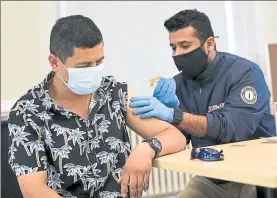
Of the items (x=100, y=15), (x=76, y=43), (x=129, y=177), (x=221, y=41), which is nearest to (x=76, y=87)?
(x=76, y=43)

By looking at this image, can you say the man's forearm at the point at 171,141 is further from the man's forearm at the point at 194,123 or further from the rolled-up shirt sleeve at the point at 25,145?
the rolled-up shirt sleeve at the point at 25,145

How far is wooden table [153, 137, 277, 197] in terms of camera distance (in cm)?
100

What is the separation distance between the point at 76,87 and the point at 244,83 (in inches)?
A: 28.9

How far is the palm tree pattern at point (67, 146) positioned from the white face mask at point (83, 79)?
0.07m

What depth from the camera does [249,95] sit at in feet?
5.85

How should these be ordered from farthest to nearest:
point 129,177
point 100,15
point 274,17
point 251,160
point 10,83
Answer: point 274,17
point 100,15
point 10,83
point 129,177
point 251,160

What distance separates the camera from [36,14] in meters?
2.74

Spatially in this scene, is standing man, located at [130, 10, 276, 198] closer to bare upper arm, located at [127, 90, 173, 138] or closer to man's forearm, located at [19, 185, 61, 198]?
bare upper arm, located at [127, 90, 173, 138]

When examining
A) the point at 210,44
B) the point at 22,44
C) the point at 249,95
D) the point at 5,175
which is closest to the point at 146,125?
the point at 249,95

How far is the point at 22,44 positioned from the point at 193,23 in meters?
1.22

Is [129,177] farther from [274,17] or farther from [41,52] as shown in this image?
[274,17]

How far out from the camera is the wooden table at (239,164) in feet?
3.27

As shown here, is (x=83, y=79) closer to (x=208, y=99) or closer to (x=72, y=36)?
(x=72, y=36)

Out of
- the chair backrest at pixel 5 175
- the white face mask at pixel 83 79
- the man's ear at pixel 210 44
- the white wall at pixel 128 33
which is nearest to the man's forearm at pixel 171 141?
the white face mask at pixel 83 79
